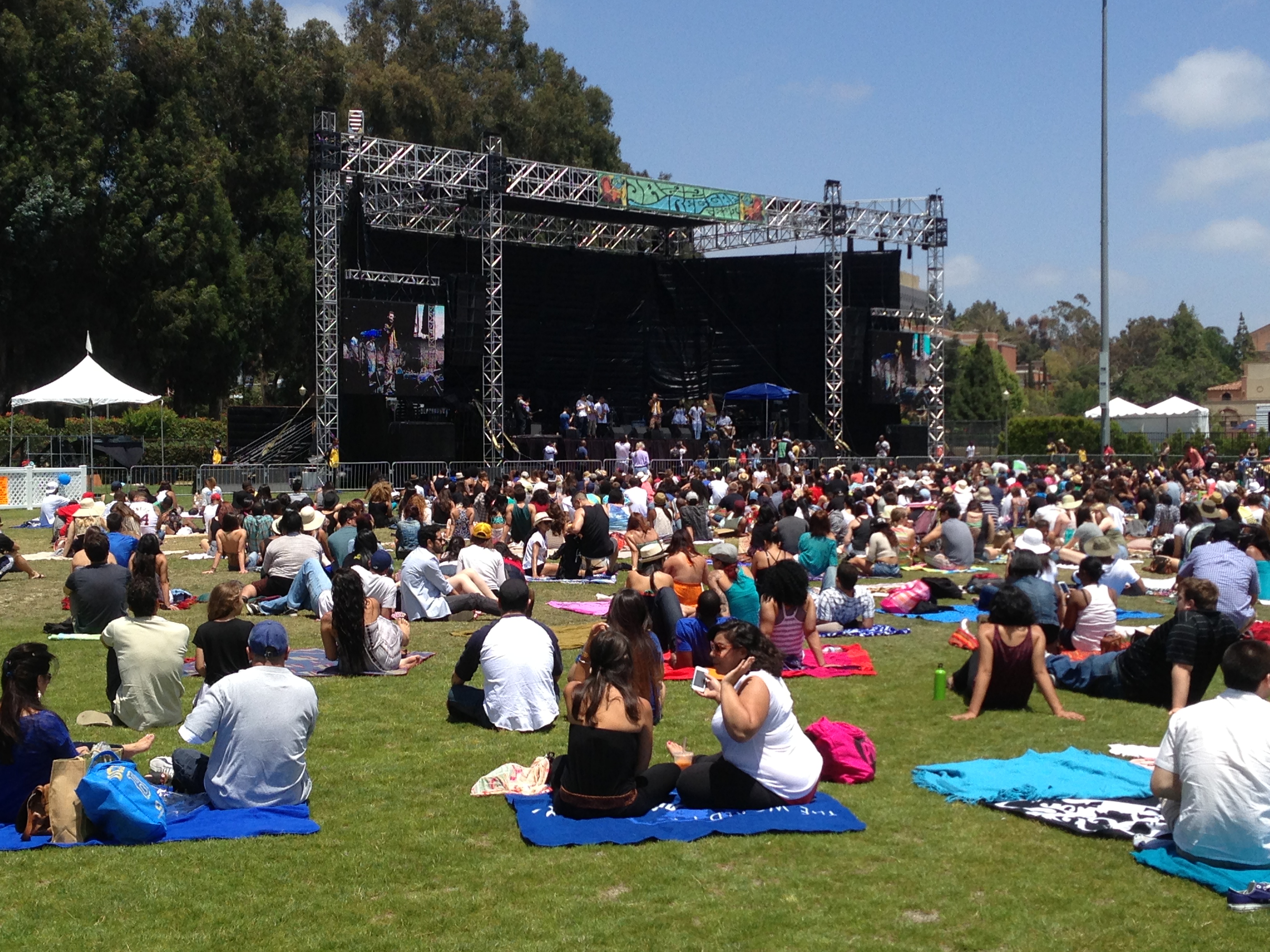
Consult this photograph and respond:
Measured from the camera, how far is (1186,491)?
20.9 m

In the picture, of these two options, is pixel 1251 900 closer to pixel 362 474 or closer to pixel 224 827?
pixel 224 827

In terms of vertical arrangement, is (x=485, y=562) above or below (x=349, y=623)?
above

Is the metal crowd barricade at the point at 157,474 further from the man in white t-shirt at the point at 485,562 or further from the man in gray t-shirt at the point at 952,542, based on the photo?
the man in gray t-shirt at the point at 952,542

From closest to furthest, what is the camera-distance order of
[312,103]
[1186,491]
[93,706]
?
[93,706]
[1186,491]
[312,103]

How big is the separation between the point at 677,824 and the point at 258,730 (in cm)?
193

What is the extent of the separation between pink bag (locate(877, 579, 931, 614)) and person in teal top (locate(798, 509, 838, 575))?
85 cm

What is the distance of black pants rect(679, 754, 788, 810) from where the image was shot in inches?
234

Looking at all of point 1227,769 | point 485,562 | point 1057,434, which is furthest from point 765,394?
point 1227,769

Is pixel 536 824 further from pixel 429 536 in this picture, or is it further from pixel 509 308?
pixel 509 308

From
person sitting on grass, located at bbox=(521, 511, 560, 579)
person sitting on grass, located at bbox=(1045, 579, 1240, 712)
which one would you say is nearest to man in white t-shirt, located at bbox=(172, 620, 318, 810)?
person sitting on grass, located at bbox=(1045, 579, 1240, 712)

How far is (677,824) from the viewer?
5.76 meters

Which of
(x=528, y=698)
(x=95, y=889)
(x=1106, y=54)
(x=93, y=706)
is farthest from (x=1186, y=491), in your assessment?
(x=95, y=889)

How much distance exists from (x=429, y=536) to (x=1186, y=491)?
1396cm

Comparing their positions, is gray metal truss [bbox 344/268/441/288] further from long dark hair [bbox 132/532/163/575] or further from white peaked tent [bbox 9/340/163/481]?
long dark hair [bbox 132/532/163/575]
